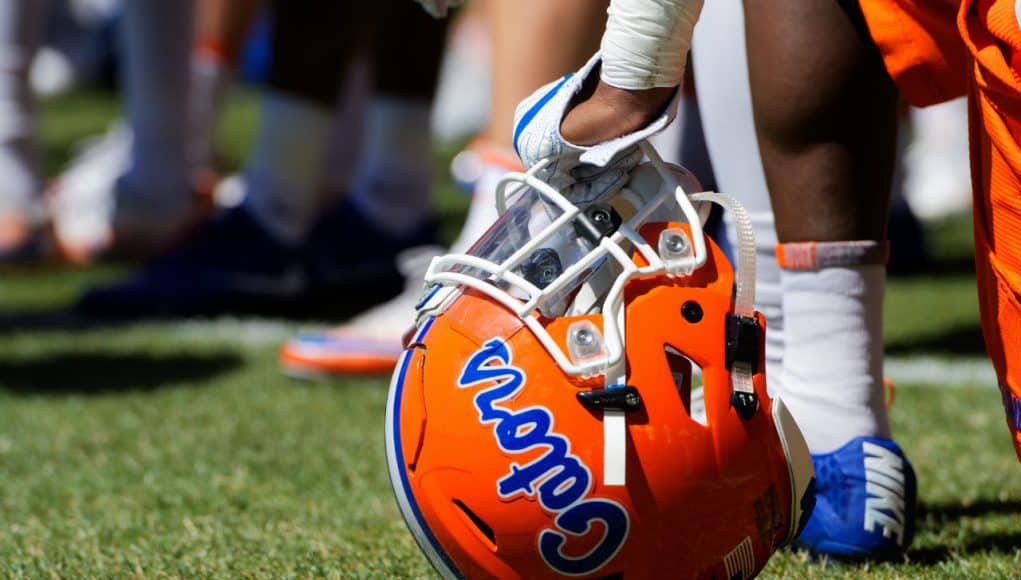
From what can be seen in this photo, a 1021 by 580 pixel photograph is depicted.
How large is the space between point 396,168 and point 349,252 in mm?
216

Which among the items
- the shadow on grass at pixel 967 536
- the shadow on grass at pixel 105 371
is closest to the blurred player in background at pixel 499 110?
the shadow on grass at pixel 105 371

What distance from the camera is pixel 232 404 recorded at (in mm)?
2289

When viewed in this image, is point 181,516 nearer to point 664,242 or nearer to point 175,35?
point 664,242

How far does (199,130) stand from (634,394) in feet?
9.40

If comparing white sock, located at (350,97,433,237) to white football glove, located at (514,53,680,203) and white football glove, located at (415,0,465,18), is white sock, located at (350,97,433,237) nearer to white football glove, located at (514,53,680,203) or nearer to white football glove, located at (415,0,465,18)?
white football glove, located at (415,0,465,18)


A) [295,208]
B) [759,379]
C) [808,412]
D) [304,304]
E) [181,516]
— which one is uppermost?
[759,379]

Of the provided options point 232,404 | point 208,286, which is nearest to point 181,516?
point 232,404

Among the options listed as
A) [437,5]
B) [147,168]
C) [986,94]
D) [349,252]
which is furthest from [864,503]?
[147,168]

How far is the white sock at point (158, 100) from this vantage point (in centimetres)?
356

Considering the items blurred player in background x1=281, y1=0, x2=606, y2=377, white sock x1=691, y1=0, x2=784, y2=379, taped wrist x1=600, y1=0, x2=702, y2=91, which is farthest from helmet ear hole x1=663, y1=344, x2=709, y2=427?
blurred player in background x1=281, y1=0, x2=606, y2=377

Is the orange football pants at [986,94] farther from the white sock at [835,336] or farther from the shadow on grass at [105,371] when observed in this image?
the shadow on grass at [105,371]

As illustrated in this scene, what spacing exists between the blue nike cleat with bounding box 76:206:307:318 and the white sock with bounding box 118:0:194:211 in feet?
1.74

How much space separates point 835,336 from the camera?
1.40 m

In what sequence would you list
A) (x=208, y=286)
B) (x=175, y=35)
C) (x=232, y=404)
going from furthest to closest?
(x=175, y=35), (x=208, y=286), (x=232, y=404)
